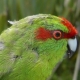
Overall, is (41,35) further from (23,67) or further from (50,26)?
(23,67)

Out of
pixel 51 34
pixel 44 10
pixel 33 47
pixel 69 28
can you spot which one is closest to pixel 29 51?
pixel 33 47

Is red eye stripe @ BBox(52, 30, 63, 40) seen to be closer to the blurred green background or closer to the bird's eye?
the bird's eye

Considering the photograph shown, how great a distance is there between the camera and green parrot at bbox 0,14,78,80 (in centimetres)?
152

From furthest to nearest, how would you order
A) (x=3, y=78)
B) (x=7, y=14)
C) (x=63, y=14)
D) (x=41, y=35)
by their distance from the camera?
(x=63, y=14) → (x=7, y=14) → (x=41, y=35) → (x=3, y=78)

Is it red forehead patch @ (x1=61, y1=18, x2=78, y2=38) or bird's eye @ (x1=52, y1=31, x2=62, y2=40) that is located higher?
red forehead patch @ (x1=61, y1=18, x2=78, y2=38)

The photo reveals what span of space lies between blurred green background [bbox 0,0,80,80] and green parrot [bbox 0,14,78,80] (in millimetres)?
765

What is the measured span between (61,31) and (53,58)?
145 millimetres

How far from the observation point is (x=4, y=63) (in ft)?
4.95

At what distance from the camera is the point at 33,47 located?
1575 mm

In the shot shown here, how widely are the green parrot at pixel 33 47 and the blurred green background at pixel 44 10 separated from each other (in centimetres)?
77

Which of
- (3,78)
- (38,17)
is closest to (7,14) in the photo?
(38,17)

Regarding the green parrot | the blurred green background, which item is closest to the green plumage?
the green parrot

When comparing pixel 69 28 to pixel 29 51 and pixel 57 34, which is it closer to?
pixel 57 34

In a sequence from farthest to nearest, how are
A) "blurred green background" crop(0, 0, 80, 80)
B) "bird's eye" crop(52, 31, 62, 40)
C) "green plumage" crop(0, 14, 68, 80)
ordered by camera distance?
"blurred green background" crop(0, 0, 80, 80) < "bird's eye" crop(52, 31, 62, 40) < "green plumage" crop(0, 14, 68, 80)
